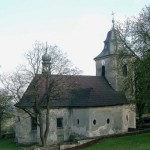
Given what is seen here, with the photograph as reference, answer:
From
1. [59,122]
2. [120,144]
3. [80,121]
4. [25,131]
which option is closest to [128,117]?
[80,121]

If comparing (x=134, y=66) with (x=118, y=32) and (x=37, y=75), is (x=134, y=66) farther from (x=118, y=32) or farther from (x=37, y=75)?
(x=37, y=75)

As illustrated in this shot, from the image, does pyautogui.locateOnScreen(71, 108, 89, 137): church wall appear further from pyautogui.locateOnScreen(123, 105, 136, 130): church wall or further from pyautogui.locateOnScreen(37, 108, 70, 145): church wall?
pyautogui.locateOnScreen(123, 105, 136, 130): church wall

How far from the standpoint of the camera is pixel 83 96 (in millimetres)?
38594

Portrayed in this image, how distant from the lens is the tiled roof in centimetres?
3747

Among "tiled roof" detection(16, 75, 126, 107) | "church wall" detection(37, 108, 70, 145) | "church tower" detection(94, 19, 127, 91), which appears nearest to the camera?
"tiled roof" detection(16, 75, 126, 107)

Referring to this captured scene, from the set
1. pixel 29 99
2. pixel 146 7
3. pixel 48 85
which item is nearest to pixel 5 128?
pixel 29 99

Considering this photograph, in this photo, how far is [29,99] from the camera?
3728 centimetres

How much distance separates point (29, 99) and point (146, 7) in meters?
16.6

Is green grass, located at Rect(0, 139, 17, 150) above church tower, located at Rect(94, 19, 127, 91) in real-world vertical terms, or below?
below

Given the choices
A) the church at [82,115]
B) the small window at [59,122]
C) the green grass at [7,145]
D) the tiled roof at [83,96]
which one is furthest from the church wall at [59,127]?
the green grass at [7,145]

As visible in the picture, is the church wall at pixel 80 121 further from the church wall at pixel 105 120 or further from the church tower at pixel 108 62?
the church tower at pixel 108 62

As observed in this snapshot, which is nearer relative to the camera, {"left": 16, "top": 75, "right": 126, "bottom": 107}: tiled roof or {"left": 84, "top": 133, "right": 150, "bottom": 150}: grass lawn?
{"left": 84, "top": 133, "right": 150, "bottom": 150}: grass lawn

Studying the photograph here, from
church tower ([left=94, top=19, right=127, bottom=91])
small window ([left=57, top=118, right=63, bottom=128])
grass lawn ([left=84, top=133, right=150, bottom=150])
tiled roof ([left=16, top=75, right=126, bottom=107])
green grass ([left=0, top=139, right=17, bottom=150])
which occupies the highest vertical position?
church tower ([left=94, top=19, right=127, bottom=91])

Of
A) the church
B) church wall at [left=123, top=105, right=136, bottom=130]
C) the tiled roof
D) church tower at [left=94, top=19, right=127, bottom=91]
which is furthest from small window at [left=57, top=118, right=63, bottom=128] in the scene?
church tower at [left=94, top=19, right=127, bottom=91]
